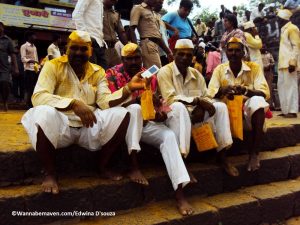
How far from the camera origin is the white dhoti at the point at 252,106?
4302mm

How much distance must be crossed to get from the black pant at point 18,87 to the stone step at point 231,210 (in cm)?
850

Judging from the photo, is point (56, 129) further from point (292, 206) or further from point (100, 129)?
point (292, 206)

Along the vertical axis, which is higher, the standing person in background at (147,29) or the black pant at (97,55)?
the standing person in background at (147,29)

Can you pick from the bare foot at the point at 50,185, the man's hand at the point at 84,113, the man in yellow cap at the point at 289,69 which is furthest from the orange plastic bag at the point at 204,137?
the man in yellow cap at the point at 289,69

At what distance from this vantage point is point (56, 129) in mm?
3148

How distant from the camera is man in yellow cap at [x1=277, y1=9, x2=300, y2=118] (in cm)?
690

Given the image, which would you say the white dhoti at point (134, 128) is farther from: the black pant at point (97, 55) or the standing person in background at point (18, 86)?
the standing person in background at point (18, 86)

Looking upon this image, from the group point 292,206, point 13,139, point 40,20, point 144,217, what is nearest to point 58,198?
point 144,217

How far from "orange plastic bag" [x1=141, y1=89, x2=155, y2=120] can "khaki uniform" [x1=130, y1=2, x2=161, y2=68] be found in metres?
1.89

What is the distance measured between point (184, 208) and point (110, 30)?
3244mm

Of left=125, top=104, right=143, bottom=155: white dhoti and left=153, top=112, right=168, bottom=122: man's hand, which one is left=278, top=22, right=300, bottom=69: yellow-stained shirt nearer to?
left=153, top=112, right=168, bottom=122: man's hand

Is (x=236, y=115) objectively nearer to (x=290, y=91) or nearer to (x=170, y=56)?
(x=170, y=56)

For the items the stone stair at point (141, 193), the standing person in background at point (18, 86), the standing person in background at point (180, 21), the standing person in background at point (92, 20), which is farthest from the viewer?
the standing person in background at point (18, 86)

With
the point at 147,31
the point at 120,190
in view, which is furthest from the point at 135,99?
the point at 147,31
